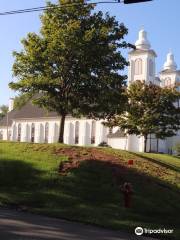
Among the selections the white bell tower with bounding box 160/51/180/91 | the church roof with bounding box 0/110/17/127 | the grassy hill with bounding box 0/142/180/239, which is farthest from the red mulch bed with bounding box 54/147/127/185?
the church roof with bounding box 0/110/17/127

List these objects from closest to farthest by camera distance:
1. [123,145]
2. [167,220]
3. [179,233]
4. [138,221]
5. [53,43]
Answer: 1. [179,233]
2. [138,221]
3. [167,220]
4. [53,43]
5. [123,145]

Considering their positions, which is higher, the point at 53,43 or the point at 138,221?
the point at 53,43

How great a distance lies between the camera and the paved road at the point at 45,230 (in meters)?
13.3

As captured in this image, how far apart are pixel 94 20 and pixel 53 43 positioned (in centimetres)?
374

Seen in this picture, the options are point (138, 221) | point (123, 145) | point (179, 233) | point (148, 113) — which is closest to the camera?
point (179, 233)

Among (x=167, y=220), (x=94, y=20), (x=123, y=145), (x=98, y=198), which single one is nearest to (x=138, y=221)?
(x=167, y=220)

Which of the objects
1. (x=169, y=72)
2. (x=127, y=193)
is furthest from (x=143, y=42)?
(x=127, y=193)

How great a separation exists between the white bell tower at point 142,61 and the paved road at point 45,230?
230 feet

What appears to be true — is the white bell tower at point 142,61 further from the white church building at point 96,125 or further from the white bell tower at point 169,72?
the white bell tower at point 169,72

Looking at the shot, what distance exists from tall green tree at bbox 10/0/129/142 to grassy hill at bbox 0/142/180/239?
401cm

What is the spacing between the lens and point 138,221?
18.9m

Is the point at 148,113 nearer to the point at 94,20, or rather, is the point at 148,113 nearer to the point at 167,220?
the point at 94,20

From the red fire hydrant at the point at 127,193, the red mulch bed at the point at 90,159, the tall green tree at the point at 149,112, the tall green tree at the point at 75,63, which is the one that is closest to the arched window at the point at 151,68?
the tall green tree at the point at 149,112

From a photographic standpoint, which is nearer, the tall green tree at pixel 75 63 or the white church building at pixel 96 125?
the tall green tree at pixel 75 63
